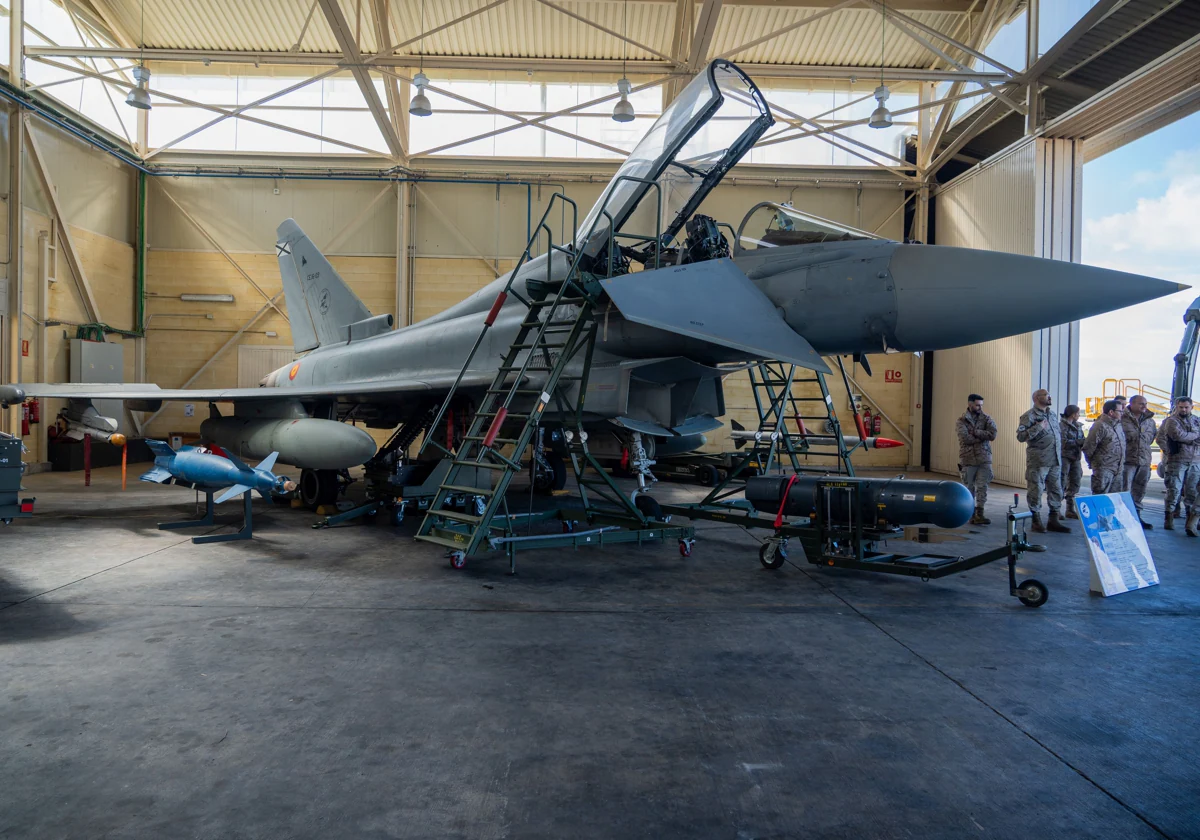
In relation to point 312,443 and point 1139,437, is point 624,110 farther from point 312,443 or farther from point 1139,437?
point 1139,437

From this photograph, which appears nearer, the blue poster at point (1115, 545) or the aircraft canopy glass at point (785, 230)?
the blue poster at point (1115, 545)

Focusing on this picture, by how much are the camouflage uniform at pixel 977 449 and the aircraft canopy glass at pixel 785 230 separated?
362cm

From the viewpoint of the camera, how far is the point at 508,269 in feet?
59.1

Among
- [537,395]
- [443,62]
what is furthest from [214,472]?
[443,62]

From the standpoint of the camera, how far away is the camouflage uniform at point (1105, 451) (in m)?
8.67

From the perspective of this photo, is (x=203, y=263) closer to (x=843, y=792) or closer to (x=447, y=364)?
(x=447, y=364)

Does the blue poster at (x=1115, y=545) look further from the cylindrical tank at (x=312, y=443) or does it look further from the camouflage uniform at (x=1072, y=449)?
the cylindrical tank at (x=312, y=443)

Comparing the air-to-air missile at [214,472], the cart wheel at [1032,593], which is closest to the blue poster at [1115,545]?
the cart wheel at [1032,593]

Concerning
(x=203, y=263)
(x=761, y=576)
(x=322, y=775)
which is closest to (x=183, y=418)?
(x=203, y=263)

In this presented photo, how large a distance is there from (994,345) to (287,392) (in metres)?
13.3

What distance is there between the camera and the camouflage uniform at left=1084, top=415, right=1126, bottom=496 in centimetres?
867

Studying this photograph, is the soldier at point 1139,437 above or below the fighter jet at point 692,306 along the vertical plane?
below

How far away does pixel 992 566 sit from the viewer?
667 centimetres

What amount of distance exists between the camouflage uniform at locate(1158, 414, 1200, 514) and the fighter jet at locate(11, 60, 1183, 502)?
5287 millimetres
